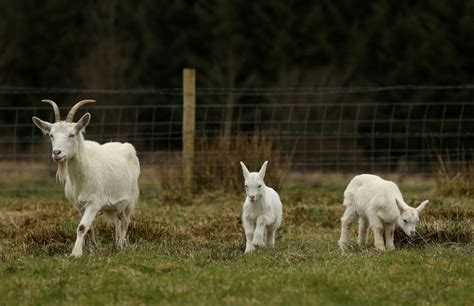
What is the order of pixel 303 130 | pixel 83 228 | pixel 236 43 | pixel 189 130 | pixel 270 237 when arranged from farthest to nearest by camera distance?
pixel 236 43
pixel 303 130
pixel 189 130
pixel 270 237
pixel 83 228

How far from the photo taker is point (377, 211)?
1015 centimetres

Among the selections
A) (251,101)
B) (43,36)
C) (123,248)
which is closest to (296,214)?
(123,248)

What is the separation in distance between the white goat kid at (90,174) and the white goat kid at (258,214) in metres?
1.39

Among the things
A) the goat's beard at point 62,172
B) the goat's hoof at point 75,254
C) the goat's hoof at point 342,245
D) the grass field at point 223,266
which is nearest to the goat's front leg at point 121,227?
the grass field at point 223,266

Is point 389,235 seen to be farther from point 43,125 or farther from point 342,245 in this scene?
point 43,125

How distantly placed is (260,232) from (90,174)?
1.90 metres

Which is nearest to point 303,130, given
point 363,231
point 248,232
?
point 363,231

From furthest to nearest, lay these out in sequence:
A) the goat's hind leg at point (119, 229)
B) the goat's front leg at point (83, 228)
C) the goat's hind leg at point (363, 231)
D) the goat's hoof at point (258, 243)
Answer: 1. the goat's hind leg at point (363, 231)
2. the goat's hind leg at point (119, 229)
3. the goat's hoof at point (258, 243)
4. the goat's front leg at point (83, 228)

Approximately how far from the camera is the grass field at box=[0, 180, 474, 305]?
294 inches

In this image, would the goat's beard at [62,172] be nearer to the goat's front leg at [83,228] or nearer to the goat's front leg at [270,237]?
the goat's front leg at [83,228]

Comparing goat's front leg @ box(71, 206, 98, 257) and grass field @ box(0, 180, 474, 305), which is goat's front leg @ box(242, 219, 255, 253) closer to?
grass field @ box(0, 180, 474, 305)

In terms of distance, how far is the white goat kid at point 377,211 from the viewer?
10.0m

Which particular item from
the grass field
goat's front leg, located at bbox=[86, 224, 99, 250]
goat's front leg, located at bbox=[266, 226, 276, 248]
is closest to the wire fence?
the grass field

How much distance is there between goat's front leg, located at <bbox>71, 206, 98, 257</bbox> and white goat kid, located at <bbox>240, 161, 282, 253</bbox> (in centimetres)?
162
